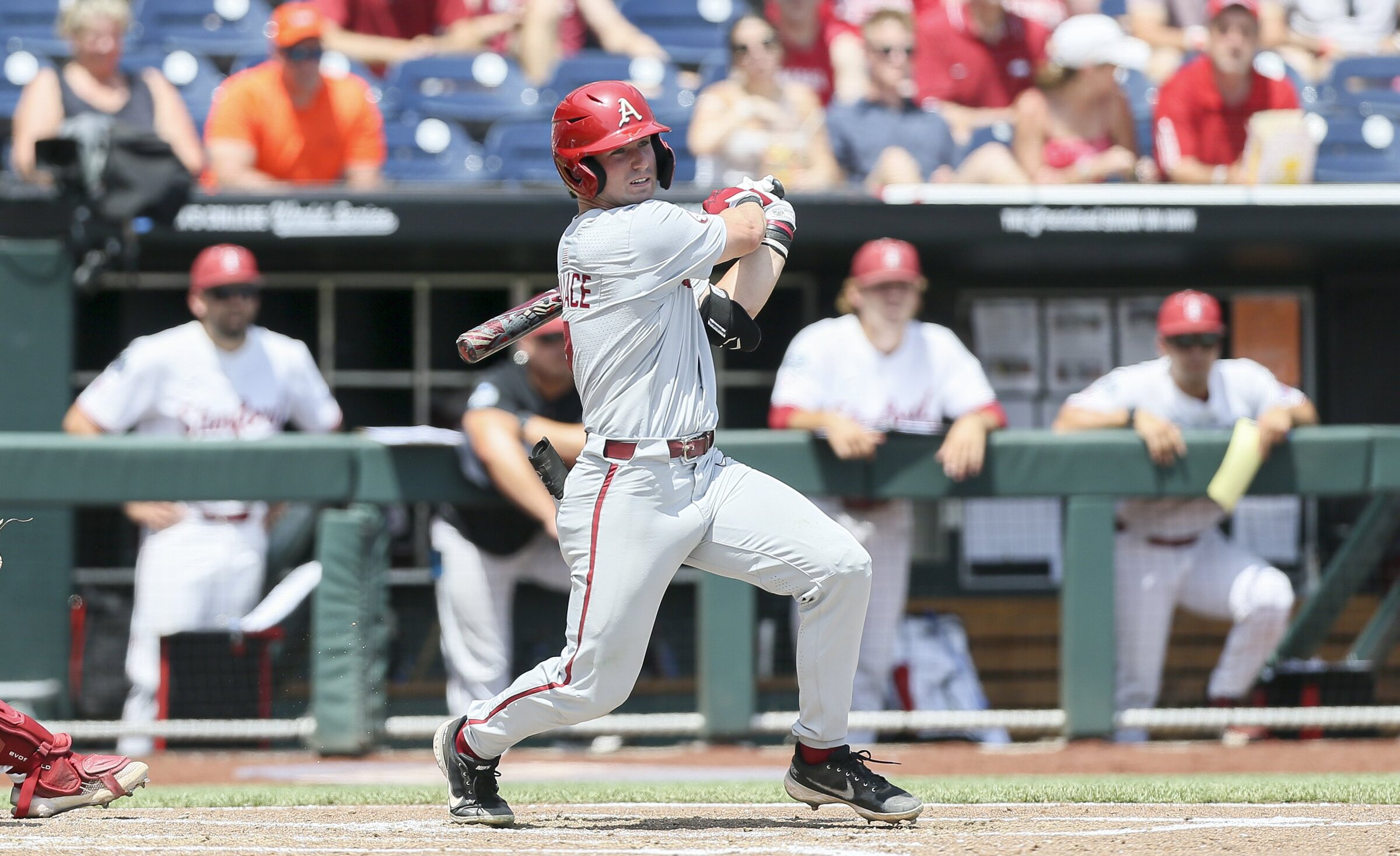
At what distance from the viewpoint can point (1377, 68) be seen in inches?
331

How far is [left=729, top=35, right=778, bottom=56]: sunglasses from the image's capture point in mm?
7309

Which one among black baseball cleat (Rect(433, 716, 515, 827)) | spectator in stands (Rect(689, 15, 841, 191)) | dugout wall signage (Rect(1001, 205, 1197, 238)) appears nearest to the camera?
black baseball cleat (Rect(433, 716, 515, 827))

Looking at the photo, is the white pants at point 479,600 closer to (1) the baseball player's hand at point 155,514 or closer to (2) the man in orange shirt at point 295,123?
(1) the baseball player's hand at point 155,514

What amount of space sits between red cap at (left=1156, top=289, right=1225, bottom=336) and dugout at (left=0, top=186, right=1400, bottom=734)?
1.96 ft

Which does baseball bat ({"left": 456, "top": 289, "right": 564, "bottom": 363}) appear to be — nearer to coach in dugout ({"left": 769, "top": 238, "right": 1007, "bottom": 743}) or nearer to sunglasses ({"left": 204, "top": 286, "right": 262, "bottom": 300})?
coach in dugout ({"left": 769, "top": 238, "right": 1007, "bottom": 743})

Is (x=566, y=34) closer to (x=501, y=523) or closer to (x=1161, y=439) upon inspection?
(x=501, y=523)

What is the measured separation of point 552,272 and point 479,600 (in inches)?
71.6

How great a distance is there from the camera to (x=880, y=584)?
234 inches

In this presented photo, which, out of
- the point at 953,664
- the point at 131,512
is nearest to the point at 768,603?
the point at 953,664

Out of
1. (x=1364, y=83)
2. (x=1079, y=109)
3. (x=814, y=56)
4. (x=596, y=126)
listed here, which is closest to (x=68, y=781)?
(x=596, y=126)

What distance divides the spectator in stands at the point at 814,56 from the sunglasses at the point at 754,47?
2.06ft

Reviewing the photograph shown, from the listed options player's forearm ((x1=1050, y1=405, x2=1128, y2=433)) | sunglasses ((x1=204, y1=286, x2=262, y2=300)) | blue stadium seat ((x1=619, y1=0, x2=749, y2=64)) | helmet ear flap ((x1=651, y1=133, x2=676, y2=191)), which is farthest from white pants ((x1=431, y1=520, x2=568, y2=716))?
blue stadium seat ((x1=619, y1=0, x2=749, y2=64))

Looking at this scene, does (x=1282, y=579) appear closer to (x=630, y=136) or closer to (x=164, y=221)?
(x=630, y=136)

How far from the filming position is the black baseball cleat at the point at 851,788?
373 centimetres
